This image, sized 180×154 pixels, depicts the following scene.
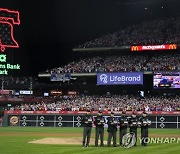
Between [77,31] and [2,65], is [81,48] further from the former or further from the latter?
[2,65]

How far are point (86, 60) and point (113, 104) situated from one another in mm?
13104

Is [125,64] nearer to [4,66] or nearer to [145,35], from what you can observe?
[145,35]

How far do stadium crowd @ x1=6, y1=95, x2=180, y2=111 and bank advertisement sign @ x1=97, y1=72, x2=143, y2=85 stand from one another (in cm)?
245

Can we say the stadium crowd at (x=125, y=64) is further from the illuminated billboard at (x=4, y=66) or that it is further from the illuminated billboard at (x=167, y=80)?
the illuminated billboard at (x=4, y=66)

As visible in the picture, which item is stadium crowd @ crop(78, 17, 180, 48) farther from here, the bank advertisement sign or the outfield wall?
the outfield wall

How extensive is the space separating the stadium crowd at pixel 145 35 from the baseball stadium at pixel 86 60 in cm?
15

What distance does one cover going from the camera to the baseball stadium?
170ft


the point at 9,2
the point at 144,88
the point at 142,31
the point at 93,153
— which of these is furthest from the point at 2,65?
the point at 93,153

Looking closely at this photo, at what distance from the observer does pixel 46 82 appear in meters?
69.1

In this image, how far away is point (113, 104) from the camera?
5584 centimetres
